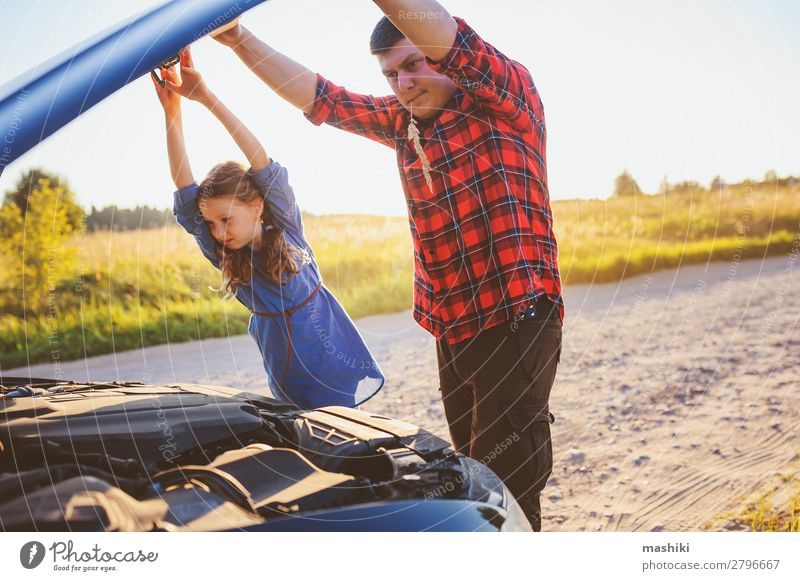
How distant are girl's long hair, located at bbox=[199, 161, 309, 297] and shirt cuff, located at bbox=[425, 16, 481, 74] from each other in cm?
56

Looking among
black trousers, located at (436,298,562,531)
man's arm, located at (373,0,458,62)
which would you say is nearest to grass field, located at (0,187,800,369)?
black trousers, located at (436,298,562,531)

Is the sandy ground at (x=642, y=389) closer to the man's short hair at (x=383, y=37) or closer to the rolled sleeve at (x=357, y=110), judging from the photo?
the rolled sleeve at (x=357, y=110)

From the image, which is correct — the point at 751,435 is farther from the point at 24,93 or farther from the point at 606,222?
the point at 24,93

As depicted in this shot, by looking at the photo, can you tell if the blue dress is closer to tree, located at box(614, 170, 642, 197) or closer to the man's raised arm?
the man's raised arm

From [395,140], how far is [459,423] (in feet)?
2.26

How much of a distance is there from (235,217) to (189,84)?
313 mm

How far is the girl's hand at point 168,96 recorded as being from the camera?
59.7 inches

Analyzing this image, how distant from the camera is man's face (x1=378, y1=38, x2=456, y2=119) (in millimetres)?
1524

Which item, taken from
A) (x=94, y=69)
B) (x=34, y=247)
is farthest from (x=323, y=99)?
(x=34, y=247)

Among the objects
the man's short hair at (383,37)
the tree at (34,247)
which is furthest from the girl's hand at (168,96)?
the tree at (34,247)

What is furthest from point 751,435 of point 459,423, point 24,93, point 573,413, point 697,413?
point 24,93
